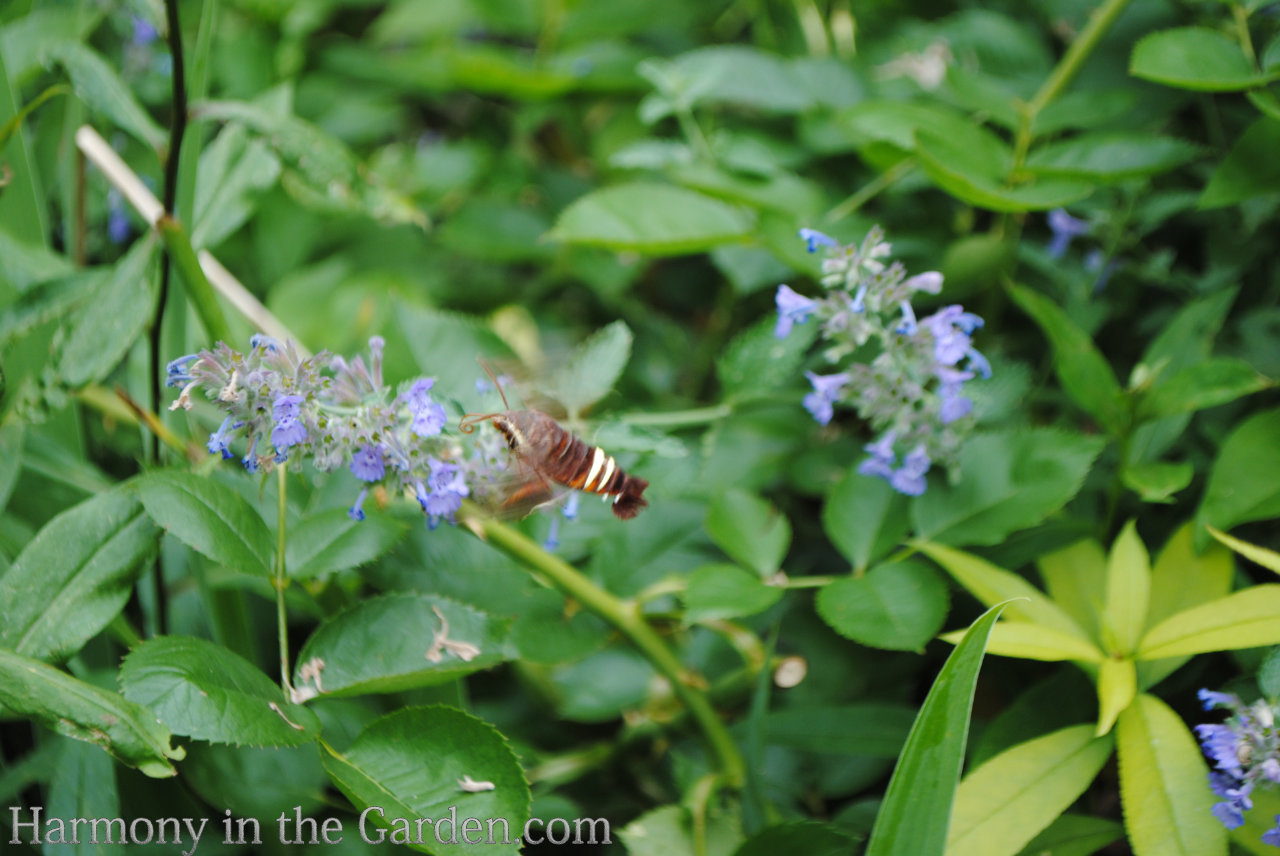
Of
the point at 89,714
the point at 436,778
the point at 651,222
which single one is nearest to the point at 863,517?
the point at 651,222

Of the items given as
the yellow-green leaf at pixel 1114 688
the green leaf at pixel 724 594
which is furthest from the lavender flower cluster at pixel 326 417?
the yellow-green leaf at pixel 1114 688

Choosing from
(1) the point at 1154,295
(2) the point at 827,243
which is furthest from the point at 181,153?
(1) the point at 1154,295

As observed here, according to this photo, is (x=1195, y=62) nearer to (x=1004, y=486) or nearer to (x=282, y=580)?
(x=1004, y=486)

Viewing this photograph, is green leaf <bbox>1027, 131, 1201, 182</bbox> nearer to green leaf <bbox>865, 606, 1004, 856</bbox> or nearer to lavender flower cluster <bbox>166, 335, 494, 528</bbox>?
green leaf <bbox>865, 606, 1004, 856</bbox>

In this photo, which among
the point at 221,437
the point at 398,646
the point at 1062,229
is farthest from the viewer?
the point at 1062,229

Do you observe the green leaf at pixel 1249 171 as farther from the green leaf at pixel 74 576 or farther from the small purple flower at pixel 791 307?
the green leaf at pixel 74 576

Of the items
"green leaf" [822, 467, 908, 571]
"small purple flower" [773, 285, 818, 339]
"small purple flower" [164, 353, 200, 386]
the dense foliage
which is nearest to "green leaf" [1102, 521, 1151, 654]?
the dense foliage

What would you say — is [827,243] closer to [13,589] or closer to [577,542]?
[577,542]
